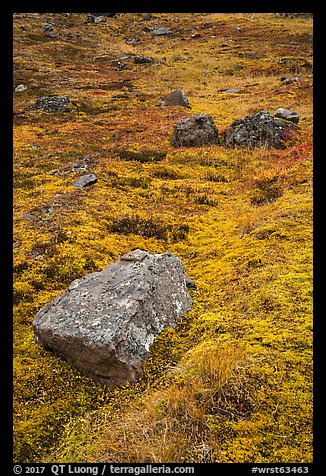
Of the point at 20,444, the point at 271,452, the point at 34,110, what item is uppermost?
the point at 34,110

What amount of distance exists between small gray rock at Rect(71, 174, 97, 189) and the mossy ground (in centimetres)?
41

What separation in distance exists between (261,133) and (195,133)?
4325 mm

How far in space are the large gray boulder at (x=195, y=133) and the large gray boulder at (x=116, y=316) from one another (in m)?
17.0

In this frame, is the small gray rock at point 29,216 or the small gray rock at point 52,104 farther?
the small gray rock at point 52,104

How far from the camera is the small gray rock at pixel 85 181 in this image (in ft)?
56.8

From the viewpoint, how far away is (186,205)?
15.3m

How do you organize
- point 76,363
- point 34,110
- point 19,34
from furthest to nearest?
point 19,34
point 34,110
point 76,363

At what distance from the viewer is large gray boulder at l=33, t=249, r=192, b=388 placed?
6.21 metres

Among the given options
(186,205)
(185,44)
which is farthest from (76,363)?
(185,44)

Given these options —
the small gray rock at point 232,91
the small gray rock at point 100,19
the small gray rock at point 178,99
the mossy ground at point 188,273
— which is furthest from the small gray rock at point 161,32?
the mossy ground at point 188,273

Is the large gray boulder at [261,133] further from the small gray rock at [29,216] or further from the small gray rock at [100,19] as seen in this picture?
the small gray rock at [100,19]

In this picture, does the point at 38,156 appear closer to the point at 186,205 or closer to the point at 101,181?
the point at 101,181

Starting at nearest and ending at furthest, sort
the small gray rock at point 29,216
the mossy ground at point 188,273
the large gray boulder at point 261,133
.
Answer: the mossy ground at point 188,273, the small gray rock at point 29,216, the large gray boulder at point 261,133

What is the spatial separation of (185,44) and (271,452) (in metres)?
88.6
